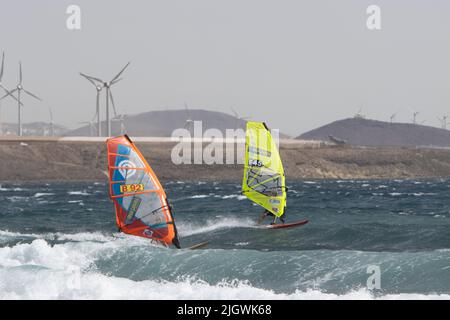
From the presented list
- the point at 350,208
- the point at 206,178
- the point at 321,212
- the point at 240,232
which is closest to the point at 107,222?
the point at 240,232

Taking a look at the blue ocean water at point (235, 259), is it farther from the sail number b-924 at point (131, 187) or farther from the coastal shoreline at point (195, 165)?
the coastal shoreline at point (195, 165)

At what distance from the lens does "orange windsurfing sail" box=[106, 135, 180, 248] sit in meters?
29.6

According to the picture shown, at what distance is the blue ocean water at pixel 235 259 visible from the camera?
23.5 m

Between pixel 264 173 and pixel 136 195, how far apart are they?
40.6 ft

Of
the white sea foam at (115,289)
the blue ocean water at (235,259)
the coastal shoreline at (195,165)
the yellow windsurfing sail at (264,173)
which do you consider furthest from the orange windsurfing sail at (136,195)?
the coastal shoreline at (195,165)

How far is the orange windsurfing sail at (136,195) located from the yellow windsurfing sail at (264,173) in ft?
36.3

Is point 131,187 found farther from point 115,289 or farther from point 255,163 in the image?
point 255,163

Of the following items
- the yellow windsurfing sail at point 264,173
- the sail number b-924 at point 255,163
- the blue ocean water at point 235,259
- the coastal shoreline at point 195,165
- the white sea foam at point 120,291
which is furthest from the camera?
the coastal shoreline at point 195,165

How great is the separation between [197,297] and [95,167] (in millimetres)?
116134

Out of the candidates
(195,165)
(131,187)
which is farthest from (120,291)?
(195,165)

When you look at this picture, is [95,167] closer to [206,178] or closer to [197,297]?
[206,178]

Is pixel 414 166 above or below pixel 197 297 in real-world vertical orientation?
below

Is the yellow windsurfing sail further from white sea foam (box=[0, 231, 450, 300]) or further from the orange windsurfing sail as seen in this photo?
white sea foam (box=[0, 231, 450, 300])
